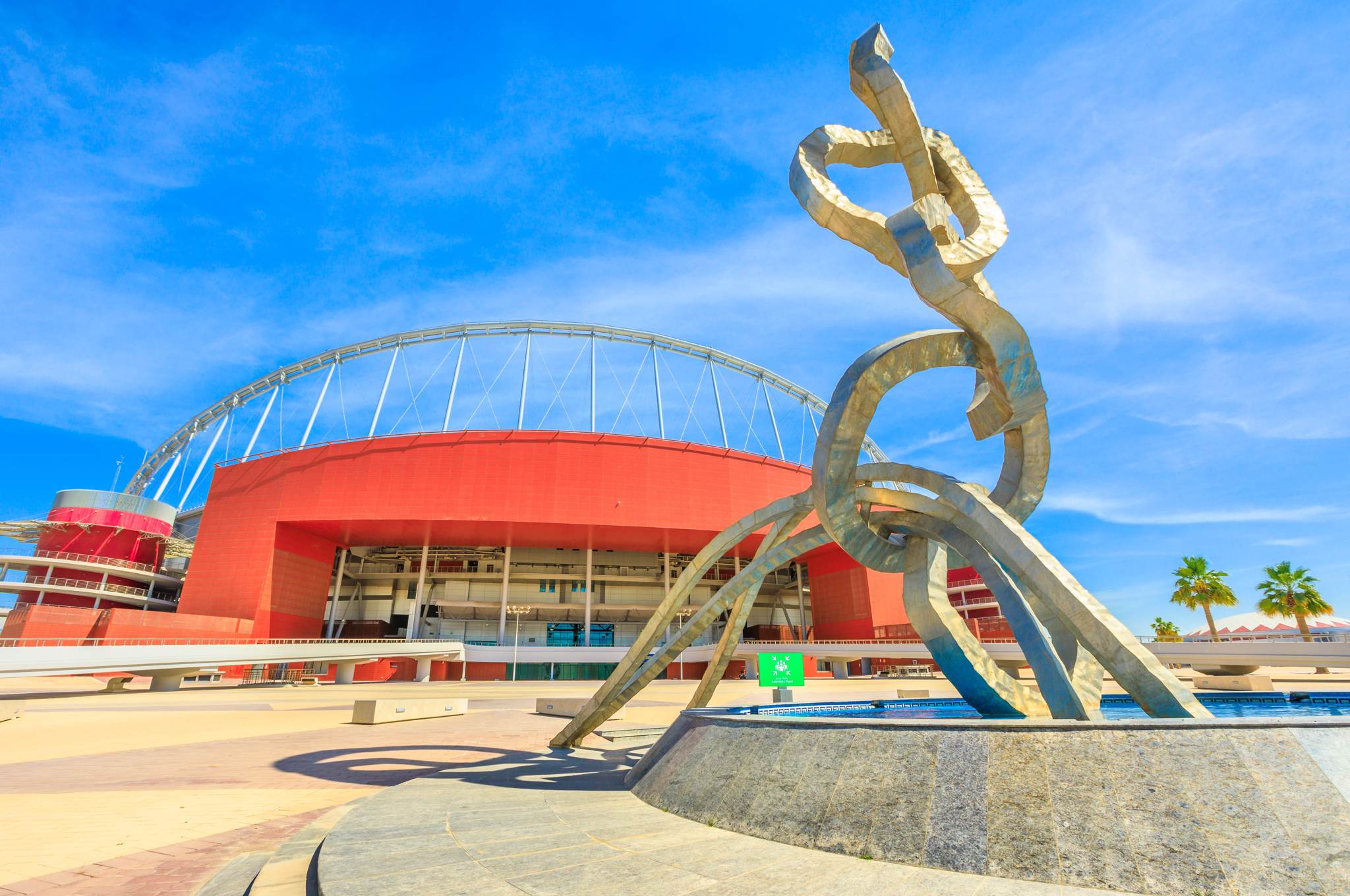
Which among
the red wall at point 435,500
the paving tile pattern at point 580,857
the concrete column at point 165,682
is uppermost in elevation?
the red wall at point 435,500

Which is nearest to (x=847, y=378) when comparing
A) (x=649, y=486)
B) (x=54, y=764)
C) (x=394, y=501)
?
(x=54, y=764)

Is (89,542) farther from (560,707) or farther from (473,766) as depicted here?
(473,766)

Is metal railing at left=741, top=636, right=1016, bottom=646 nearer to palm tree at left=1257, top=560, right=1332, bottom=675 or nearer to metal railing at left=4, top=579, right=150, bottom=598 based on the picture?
palm tree at left=1257, top=560, right=1332, bottom=675

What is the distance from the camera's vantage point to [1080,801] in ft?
17.0

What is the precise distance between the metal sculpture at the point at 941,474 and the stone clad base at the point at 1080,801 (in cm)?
184

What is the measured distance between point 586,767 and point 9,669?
73.7 feet

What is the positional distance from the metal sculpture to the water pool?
13.3 feet

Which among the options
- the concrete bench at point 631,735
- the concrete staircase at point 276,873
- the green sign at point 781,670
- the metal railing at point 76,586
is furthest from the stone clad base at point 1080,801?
the metal railing at point 76,586

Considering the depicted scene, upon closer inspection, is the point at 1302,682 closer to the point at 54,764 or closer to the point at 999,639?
the point at 999,639

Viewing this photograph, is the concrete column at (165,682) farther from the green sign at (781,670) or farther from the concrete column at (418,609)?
the green sign at (781,670)

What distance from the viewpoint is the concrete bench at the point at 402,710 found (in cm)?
2023

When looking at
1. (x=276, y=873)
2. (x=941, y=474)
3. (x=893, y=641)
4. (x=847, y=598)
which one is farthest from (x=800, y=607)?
(x=276, y=873)

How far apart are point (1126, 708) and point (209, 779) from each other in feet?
60.0

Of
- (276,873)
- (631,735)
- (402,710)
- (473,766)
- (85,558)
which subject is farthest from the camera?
(85,558)
